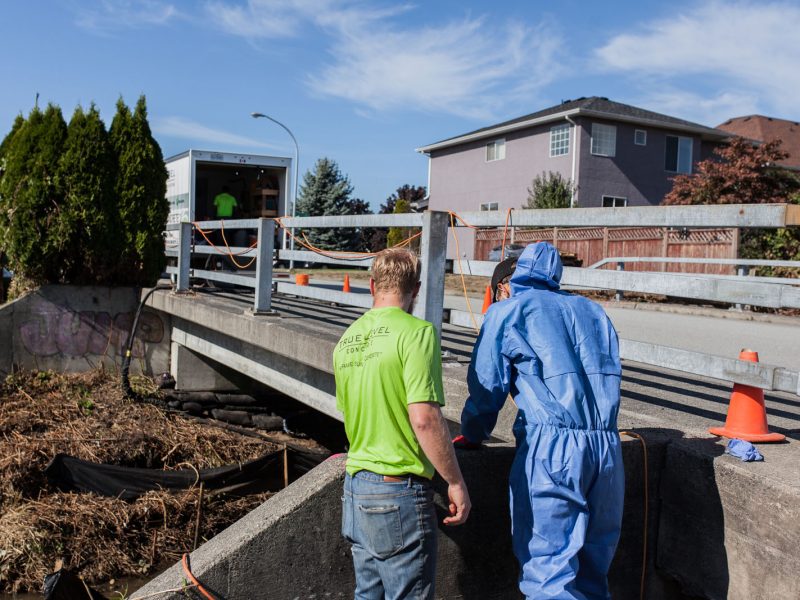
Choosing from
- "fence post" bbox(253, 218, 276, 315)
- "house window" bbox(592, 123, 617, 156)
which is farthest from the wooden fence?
"fence post" bbox(253, 218, 276, 315)

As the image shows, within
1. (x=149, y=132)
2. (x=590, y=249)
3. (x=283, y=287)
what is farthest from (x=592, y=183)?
(x=283, y=287)

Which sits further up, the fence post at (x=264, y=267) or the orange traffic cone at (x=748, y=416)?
the fence post at (x=264, y=267)

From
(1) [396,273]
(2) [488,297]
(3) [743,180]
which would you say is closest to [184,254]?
(2) [488,297]

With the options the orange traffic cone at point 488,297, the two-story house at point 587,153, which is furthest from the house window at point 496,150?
the orange traffic cone at point 488,297

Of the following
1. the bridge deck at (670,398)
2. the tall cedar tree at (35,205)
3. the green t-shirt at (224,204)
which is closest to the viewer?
the bridge deck at (670,398)

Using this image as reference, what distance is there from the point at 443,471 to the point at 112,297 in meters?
9.15

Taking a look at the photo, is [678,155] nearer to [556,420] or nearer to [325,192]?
[325,192]

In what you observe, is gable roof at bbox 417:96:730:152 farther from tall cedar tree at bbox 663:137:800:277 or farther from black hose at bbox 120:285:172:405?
black hose at bbox 120:285:172:405

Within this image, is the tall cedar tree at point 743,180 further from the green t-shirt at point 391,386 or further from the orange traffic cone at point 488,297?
the green t-shirt at point 391,386

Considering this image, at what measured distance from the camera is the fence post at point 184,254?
10.1 m

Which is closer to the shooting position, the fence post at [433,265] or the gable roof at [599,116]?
the fence post at [433,265]

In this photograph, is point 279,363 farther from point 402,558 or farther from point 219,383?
point 402,558

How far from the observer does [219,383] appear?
10672 mm

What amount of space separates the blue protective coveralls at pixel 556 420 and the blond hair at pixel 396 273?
0.34 meters
